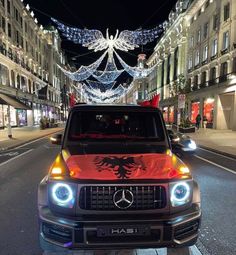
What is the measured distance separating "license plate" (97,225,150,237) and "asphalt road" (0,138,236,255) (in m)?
0.85

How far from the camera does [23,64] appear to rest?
4134 centimetres

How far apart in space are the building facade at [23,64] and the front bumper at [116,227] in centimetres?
2194

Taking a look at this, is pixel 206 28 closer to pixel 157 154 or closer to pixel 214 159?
pixel 214 159

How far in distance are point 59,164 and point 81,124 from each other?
1181 mm

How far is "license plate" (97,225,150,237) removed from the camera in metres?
2.90

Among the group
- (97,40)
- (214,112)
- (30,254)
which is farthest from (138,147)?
(214,112)

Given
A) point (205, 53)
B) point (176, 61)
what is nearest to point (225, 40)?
point (205, 53)

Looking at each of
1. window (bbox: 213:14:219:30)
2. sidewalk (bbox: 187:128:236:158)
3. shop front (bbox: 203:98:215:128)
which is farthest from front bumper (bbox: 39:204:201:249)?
window (bbox: 213:14:219:30)

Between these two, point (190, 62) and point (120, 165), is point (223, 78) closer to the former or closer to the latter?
point (190, 62)

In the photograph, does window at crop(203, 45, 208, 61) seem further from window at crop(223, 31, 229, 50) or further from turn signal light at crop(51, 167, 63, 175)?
turn signal light at crop(51, 167, 63, 175)

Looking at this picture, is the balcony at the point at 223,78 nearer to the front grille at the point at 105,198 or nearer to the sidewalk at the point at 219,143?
the sidewalk at the point at 219,143

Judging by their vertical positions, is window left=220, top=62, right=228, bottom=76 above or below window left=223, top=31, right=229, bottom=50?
below

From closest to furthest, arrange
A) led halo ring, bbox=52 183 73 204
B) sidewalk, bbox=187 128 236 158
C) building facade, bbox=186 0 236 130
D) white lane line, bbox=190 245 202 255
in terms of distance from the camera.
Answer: led halo ring, bbox=52 183 73 204 < white lane line, bbox=190 245 202 255 < sidewalk, bbox=187 128 236 158 < building facade, bbox=186 0 236 130

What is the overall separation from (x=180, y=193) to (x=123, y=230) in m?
0.77
